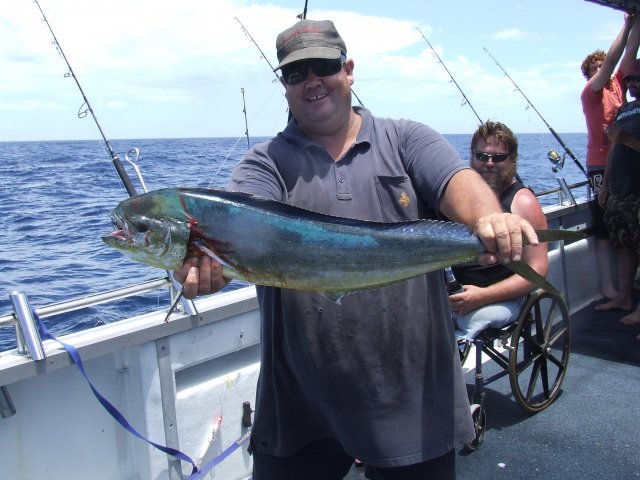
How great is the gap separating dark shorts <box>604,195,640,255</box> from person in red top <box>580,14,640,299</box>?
0.56 m

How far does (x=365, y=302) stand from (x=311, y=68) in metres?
0.79

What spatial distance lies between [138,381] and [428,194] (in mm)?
1693

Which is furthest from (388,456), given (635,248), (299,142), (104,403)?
(635,248)

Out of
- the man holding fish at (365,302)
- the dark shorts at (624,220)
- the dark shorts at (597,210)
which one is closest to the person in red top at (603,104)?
the dark shorts at (597,210)

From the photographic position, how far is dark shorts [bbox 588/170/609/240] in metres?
6.04

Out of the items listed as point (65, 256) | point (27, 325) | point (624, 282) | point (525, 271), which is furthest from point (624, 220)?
point (65, 256)

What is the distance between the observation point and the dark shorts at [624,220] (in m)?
5.13

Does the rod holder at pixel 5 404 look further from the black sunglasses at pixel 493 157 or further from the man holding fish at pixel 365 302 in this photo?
the black sunglasses at pixel 493 157

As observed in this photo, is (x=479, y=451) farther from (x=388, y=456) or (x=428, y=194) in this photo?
(x=428, y=194)

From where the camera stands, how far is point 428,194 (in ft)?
6.72

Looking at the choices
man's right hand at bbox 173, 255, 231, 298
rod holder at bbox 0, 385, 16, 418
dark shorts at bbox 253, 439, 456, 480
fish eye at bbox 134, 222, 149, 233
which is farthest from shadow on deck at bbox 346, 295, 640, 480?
fish eye at bbox 134, 222, 149, 233

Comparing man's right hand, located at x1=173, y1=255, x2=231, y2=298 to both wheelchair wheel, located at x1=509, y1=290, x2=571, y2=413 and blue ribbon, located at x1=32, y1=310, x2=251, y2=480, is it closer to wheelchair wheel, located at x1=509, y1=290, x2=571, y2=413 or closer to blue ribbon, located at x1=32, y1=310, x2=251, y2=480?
blue ribbon, located at x1=32, y1=310, x2=251, y2=480

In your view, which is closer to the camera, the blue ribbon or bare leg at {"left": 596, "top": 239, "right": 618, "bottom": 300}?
the blue ribbon

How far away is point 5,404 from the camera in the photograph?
2555mm
